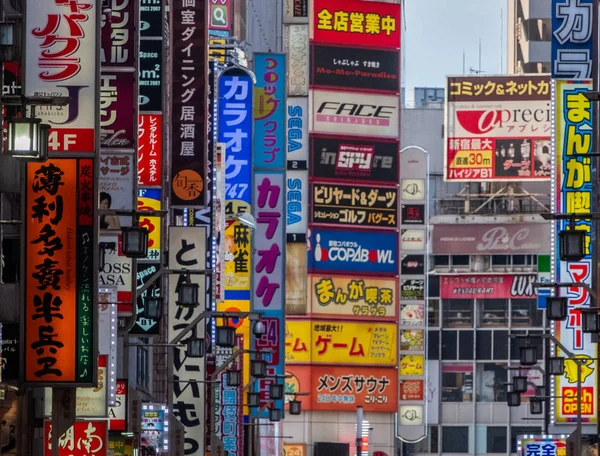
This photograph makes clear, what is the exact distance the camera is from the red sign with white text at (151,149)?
38094 mm

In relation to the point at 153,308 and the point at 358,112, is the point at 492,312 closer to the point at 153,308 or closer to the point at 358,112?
the point at 358,112

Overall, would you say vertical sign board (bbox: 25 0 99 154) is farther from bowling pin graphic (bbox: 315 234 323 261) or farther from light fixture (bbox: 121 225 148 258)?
bowling pin graphic (bbox: 315 234 323 261)

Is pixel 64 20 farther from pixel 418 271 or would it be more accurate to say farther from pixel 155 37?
pixel 418 271

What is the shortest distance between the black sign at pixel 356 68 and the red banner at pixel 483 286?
2567 centimetres

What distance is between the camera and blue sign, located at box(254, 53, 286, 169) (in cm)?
6194

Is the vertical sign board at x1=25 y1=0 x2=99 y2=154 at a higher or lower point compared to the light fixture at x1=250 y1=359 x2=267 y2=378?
higher

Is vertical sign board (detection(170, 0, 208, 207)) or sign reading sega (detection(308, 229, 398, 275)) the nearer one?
vertical sign board (detection(170, 0, 208, 207))

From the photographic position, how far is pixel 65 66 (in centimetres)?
2509

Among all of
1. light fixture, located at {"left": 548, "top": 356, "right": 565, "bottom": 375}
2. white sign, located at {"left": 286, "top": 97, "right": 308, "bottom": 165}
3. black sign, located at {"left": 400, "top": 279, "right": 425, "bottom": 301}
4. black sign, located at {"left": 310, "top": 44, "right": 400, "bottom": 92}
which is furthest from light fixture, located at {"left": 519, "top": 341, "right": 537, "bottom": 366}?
black sign, located at {"left": 400, "top": 279, "right": 425, "bottom": 301}

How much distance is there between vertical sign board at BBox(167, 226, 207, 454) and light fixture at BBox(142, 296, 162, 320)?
595 cm

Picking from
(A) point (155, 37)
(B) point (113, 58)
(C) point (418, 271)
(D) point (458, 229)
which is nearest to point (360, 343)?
(C) point (418, 271)

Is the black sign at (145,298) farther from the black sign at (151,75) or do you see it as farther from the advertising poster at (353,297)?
the advertising poster at (353,297)

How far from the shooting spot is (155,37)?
123 ft

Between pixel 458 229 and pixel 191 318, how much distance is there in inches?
2424
